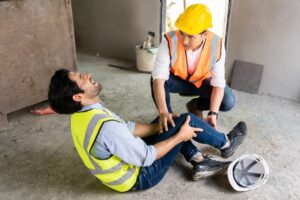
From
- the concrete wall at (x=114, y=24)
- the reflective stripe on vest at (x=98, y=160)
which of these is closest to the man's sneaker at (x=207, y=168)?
the reflective stripe on vest at (x=98, y=160)

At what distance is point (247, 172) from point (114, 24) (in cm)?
252

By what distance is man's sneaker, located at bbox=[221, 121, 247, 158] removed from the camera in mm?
1873

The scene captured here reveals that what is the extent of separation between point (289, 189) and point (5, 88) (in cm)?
196

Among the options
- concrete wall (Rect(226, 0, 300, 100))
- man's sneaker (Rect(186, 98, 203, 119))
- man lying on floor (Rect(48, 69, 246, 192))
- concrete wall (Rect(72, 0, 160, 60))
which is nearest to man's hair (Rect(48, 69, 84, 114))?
man lying on floor (Rect(48, 69, 246, 192))

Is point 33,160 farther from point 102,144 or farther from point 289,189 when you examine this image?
point 289,189

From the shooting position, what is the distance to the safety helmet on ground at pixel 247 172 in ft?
5.36

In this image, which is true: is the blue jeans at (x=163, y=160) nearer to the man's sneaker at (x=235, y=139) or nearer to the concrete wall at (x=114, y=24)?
the man's sneaker at (x=235, y=139)

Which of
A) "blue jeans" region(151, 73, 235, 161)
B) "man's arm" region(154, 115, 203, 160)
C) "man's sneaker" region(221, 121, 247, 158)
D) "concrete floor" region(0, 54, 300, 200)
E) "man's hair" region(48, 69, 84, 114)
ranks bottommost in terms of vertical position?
"concrete floor" region(0, 54, 300, 200)

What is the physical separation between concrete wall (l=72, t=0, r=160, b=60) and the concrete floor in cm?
85

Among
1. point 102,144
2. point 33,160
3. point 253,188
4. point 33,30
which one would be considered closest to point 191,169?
point 253,188

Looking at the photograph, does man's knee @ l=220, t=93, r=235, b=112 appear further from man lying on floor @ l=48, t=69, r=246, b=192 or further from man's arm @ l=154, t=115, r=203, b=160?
man's arm @ l=154, t=115, r=203, b=160

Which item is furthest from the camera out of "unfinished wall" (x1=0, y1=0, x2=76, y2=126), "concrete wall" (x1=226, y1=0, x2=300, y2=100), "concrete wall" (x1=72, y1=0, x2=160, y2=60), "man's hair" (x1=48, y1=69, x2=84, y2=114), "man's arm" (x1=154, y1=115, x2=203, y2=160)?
"concrete wall" (x1=72, y1=0, x2=160, y2=60)

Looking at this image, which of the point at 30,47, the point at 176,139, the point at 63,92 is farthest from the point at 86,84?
the point at 30,47

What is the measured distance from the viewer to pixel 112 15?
11.9ft
